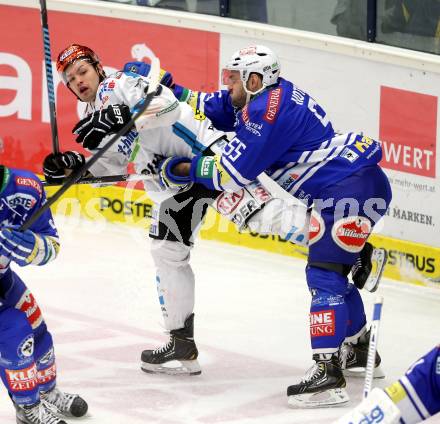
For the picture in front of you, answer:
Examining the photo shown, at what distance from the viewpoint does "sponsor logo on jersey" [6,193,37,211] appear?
4.98 metres

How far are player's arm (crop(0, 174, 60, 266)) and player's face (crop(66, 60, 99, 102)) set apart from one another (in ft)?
3.21

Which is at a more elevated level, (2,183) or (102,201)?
(2,183)

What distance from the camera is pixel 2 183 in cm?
495

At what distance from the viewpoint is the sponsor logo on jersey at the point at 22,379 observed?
4.96 metres

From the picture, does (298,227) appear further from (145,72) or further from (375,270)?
(145,72)

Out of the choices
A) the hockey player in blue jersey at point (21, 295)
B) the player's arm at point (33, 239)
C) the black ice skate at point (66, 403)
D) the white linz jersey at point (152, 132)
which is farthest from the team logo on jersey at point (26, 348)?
the white linz jersey at point (152, 132)

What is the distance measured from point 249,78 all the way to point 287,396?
1349 millimetres

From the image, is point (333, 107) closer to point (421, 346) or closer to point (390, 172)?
point (390, 172)

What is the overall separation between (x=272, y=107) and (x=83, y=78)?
2.86 ft

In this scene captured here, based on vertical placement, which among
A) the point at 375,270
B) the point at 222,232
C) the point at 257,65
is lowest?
the point at 222,232

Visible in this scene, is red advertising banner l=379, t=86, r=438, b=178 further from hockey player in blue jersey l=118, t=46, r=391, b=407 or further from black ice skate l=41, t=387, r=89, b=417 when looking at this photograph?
black ice skate l=41, t=387, r=89, b=417

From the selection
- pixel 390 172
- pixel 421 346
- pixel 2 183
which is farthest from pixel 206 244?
pixel 2 183

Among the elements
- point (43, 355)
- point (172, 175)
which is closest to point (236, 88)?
point (172, 175)

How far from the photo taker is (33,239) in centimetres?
490
